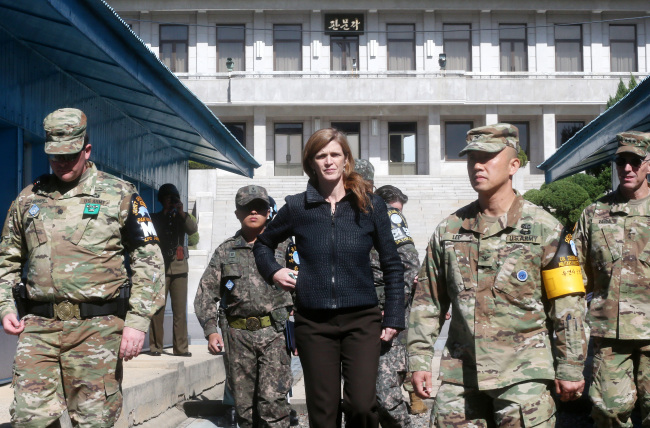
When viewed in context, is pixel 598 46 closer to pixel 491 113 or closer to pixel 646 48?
pixel 646 48

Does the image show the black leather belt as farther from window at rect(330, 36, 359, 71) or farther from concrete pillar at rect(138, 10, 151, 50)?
concrete pillar at rect(138, 10, 151, 50)

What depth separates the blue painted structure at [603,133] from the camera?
10730 millimetres

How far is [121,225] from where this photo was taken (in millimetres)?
5449

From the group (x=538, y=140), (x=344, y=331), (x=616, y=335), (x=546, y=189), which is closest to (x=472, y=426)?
(x=344, y=331)

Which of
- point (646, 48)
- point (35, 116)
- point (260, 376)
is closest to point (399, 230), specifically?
point (260, 376)

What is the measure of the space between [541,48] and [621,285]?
135 feet

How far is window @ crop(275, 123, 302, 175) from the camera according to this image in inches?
1781

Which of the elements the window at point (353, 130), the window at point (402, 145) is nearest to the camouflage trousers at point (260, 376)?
the window at point (353, 130)

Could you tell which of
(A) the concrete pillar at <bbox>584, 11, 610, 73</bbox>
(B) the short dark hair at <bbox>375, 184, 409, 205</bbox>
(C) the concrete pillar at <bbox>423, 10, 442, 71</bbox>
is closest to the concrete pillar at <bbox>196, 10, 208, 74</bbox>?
(C) the concrete pillar at <bbox>423, 10, 442, 71</bbox>

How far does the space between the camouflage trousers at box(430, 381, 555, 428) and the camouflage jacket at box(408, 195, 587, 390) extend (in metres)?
0.06

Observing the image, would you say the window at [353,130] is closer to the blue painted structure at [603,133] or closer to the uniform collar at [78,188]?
the blue painted structure at [603,133]

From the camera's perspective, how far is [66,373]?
519cm

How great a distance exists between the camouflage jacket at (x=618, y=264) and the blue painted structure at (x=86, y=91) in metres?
4.21

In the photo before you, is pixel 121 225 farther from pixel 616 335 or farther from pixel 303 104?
pixel 303 104
